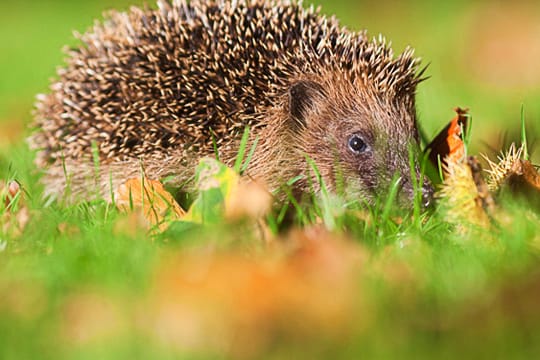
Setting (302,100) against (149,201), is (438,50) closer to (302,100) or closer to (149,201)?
(302,100)

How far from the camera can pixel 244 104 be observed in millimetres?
3848

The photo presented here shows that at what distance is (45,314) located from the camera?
83.4 inches

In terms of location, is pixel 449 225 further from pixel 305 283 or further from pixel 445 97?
pixel 445 97

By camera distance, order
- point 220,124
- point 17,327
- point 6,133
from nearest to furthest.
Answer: point 17,327
point 220,124
point 6,133

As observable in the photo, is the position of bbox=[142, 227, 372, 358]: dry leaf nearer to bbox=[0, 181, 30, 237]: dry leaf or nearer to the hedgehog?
bbox=[0, 181, 30, 237]: dry leaf

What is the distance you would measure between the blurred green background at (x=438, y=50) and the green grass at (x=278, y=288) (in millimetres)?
1219

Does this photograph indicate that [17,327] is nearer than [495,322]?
No

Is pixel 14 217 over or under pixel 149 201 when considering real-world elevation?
under

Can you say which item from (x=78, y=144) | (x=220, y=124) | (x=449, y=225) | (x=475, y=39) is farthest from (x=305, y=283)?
(x=475, y=39)

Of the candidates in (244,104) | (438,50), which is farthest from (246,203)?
(438,50)

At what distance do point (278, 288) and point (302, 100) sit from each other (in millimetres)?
2050

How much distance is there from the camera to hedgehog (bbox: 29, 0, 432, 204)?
383 centimetres

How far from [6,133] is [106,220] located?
3083 millimetres

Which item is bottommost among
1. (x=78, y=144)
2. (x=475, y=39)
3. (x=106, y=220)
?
(x=106, y=220)
